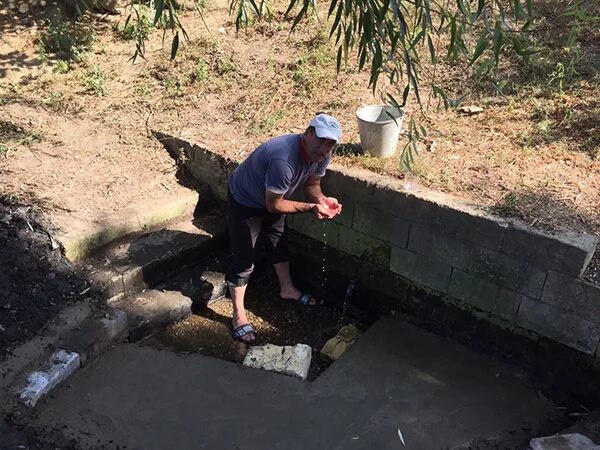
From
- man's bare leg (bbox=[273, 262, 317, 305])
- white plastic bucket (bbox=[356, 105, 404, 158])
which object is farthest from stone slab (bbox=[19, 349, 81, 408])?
white plastic bucket (bbox=[356, 105, 404, 158])

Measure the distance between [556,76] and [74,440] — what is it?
497cm

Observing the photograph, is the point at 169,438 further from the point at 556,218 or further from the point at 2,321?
the point at 556,218

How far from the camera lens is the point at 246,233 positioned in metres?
4.26

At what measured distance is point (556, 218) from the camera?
12.4 ft

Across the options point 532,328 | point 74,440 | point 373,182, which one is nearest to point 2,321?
point 74,440

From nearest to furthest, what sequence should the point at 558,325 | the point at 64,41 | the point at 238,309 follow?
the point at 558,325
the point at 238,309
the point at 64,41

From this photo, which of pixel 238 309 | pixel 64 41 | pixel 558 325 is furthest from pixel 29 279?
pixel 558 325

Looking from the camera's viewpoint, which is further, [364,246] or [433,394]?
[364,246]

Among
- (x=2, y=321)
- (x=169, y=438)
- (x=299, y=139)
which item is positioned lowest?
(x=169, y=438)

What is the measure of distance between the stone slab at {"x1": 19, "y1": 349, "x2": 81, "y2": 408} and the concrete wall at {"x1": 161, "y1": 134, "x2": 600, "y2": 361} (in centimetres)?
207

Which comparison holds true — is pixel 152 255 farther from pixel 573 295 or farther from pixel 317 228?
pixel 573 295

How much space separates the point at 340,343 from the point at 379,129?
5.43ft

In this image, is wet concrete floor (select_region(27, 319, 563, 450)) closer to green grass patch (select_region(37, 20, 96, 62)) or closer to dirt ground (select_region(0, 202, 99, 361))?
dirt ground (select_region(0, 202, 99, 361))

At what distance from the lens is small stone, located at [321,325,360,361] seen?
170 inches
